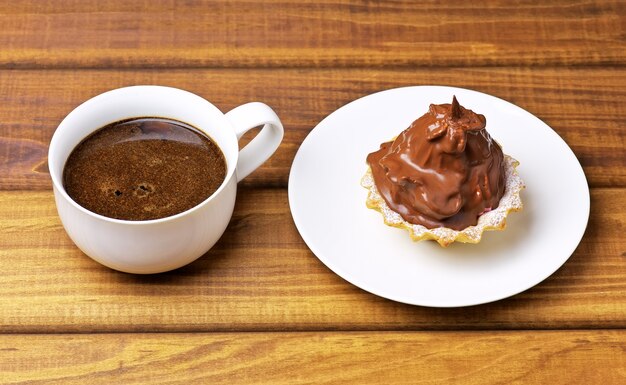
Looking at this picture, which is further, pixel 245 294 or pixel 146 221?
pixel 245 294

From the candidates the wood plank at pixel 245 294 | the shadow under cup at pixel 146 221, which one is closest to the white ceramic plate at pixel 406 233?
the wood plank at pixel 245 294

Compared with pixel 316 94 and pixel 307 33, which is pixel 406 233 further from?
pixel 307 33

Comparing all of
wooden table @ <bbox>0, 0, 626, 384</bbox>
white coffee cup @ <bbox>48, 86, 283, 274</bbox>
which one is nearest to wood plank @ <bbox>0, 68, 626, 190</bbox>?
wooden table @ <bbox>0, 0, 626, 384</bbox>

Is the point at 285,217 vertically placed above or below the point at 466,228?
below

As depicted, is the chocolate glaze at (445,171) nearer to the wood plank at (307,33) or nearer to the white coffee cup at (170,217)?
the white coffee cup at (170,217)

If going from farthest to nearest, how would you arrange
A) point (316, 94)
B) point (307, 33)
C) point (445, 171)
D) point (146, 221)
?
point (307, 33) → point (316, 94) → point (445, 171) → point (146, 221)

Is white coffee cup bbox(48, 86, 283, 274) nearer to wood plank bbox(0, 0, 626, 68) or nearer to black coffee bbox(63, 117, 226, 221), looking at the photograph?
black coffee bbox(63, 117, 226, 221)

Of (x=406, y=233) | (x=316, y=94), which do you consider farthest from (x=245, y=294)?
(x=316, y=94)
